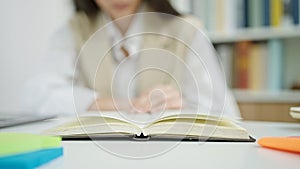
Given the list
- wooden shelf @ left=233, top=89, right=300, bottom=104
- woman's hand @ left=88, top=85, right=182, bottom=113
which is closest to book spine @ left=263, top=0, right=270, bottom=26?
wooden shelf @ left=233, top=89, right=300, bottom=104

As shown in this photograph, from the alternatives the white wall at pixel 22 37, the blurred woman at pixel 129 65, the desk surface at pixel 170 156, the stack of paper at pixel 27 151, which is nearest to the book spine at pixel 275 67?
the blurred woman at pixel 129 65

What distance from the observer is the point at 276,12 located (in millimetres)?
1379

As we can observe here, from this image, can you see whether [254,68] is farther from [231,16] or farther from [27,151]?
[27,151]

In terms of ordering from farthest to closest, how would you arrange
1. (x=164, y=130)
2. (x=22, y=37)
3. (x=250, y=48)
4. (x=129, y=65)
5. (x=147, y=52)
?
1. (x=22, y=37)
2. (x=250, y=48)
3. (x=129, y=65)
4. (x=147, y=52)
5. (x=164, y=130)

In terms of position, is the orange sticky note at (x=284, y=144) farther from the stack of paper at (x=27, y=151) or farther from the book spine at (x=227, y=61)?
the book spine at (x=227, y=61)

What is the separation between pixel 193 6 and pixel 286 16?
38 cm

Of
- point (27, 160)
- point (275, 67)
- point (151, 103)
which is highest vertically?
point (275, 67)

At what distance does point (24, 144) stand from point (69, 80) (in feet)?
2.64

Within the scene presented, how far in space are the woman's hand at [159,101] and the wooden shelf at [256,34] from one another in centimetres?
66

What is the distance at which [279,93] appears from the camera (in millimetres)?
1376

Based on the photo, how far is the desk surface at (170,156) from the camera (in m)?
0.32

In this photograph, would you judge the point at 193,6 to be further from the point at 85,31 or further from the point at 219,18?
the point at 85,31

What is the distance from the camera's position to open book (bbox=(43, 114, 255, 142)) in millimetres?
452

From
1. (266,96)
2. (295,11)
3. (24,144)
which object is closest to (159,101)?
(24,144)
